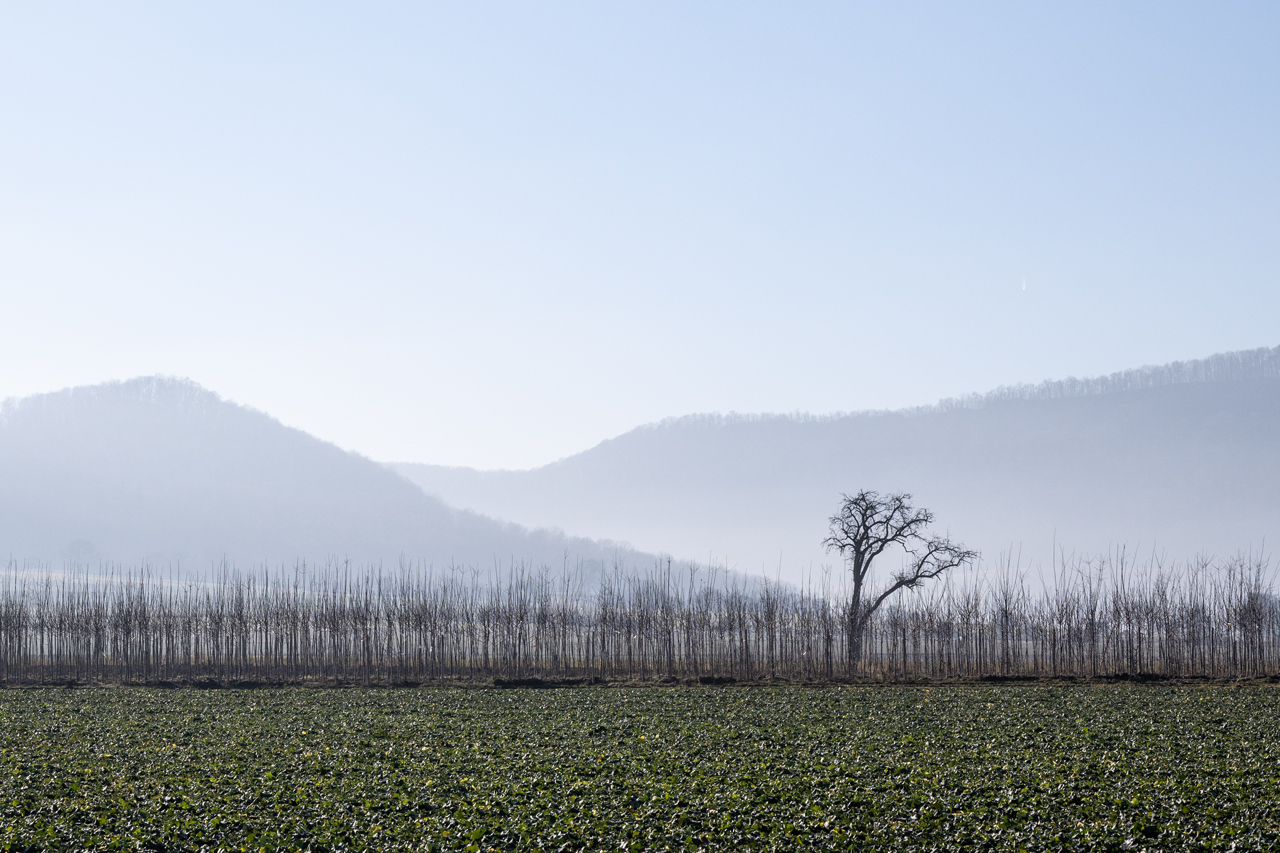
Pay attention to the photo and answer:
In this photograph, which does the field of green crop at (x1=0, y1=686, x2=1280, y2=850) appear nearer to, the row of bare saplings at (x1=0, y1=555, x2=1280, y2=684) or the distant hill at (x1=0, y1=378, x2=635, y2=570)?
the row of bare saplings at (x1=0, y1=555, x2=1280, y2=684)

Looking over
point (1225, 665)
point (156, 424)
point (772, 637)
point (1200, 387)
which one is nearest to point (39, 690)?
point (772, 637)

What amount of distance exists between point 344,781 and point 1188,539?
21989cm

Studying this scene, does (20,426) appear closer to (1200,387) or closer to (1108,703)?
(1108,703)

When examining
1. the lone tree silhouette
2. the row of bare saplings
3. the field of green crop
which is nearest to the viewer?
the field of green crop

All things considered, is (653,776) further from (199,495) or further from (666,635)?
(199,495)

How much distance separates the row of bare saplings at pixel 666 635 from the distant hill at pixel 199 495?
3778 inches

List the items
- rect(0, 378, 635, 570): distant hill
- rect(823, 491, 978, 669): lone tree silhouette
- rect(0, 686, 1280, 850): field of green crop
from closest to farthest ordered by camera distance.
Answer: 1. rect(0, 686, 1280, 850): field of green crop
2. rect(823, 491, 978, 669): lone tree silhouette
3. rect(0, 378, 635, 570): distant hill

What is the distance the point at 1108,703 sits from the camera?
18.0 meters

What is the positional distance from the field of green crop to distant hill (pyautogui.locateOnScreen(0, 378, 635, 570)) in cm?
11176

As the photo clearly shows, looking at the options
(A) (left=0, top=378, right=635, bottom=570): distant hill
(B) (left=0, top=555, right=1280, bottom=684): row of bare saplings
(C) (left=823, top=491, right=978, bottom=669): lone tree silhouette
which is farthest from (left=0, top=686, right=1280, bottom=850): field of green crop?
(A) (left=0, top=378, right=635, bottom=570): distant hill

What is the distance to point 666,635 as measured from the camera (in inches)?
1097

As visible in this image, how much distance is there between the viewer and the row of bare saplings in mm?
26328

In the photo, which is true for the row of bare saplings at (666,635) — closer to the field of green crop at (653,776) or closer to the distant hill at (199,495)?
the field of green crop at (653,776)

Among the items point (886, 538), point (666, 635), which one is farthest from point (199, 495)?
point (666, 635)
